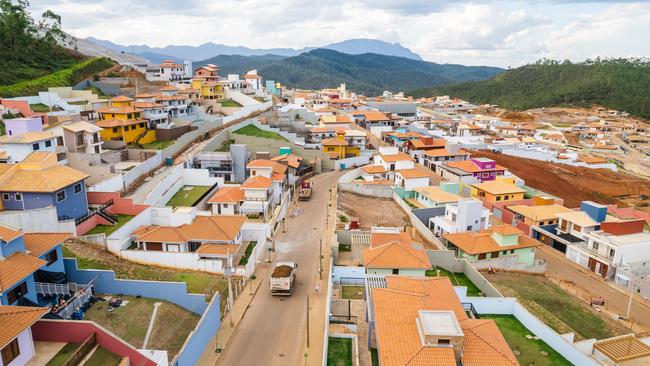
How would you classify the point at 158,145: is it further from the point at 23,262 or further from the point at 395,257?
the point at 395,257

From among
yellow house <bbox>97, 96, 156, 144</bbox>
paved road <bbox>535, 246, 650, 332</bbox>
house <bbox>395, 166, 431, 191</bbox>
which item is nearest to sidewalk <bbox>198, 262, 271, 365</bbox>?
house <bbox>395, 166, 431, 191</bbox>

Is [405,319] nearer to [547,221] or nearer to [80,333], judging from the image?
[80,333]

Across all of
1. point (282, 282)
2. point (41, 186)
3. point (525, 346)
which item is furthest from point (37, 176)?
point (525, 346)

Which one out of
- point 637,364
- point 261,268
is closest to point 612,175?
point 637,364

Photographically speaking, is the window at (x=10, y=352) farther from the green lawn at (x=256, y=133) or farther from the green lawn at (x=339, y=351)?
the green lawn at (x=256, y=133)

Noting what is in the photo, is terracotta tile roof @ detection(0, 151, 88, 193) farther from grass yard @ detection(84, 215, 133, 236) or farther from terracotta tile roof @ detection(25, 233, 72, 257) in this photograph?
terracotta tile roof @ detection(25, 233, 72, 257)

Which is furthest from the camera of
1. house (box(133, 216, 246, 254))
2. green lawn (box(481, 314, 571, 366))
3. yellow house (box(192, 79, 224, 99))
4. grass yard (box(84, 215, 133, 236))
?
yellow house (box(192, 79, 224, 99))
